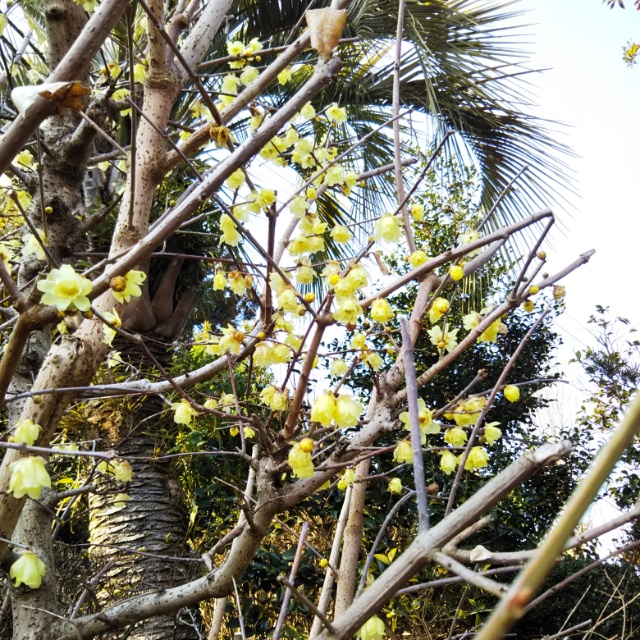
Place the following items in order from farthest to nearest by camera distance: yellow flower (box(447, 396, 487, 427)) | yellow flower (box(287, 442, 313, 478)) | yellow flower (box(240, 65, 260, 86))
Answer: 1. yellow flower (box(240, 65, 260, 86))
2. yellow flower (box(447, 396, 487, 427))
3. yellow flower (box(287, 442, 313, 478))

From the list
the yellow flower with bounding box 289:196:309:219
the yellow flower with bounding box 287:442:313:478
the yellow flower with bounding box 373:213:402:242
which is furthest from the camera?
the yellow flower with bounding box 289:196:309:219

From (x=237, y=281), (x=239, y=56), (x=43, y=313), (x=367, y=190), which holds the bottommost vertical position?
(x=43, y=313)

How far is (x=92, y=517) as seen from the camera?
3.10m

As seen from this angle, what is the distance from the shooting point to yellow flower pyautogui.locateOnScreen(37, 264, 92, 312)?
3.00 feet

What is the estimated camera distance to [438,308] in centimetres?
134

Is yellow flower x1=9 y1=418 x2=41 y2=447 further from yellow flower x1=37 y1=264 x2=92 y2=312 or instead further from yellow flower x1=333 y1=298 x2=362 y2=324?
yellow flower x1=333 y1=298 x2=362 y2=324

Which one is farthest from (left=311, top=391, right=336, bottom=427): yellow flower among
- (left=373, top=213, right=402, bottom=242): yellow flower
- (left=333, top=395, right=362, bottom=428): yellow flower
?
(left=373, top=213, right=402, bottom=242): yellow flower

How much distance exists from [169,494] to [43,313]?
2.60 m

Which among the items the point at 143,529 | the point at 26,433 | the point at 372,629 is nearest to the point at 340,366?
the point at 372,629

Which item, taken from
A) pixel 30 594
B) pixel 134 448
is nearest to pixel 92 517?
pixel 134 448

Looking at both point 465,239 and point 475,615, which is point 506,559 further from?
point 475,615

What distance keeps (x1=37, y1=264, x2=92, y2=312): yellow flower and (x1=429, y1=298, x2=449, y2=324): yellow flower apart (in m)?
0.74

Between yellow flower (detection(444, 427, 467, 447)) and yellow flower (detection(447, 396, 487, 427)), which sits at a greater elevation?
yellow flower (detection(447, 396, 487, 427))

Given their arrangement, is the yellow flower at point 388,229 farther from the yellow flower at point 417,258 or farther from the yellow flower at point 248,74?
the yellow flower at point 248,74
